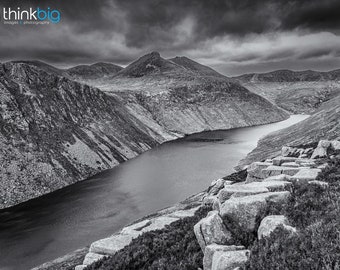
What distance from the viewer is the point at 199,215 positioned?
1909 cm

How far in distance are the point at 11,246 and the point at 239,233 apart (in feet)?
113

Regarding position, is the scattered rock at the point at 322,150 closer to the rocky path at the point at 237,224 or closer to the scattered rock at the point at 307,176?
the scattered rock at the point at 307,176

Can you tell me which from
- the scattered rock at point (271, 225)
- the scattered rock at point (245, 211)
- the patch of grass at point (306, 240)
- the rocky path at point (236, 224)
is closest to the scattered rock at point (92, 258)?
the rocky path at point (236, 224)

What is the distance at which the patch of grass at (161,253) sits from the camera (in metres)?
13.2

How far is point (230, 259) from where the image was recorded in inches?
394

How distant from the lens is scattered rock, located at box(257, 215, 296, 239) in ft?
36.3

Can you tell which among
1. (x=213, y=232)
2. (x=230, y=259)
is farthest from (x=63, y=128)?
(x=230, y=259)

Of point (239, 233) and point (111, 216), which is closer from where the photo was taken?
point (239, 233)

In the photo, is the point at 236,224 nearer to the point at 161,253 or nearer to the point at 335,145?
the point at 161,253

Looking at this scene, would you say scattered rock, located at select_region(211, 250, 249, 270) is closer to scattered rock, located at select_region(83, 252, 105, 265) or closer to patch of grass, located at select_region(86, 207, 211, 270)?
patch of grass, located at select_region(86, 207, 211, 270)

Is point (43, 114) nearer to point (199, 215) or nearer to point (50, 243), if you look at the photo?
point (50, 243)

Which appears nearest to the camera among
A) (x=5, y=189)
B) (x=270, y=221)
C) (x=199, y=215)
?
(x=270, y=221)

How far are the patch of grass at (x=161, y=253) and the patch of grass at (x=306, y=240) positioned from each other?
376 centimetres

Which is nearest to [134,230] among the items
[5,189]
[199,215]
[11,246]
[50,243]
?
[199,215]
